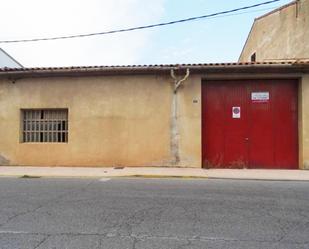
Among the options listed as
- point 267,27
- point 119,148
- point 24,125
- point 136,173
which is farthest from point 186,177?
point 267,27

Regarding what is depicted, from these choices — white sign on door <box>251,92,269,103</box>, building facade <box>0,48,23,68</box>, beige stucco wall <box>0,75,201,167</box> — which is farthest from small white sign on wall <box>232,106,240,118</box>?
building facade <box>0,48,23,68</box>

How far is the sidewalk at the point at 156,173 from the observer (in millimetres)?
12609

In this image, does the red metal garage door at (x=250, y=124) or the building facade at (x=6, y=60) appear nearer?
the red metal garage door at (x=250, y=124)

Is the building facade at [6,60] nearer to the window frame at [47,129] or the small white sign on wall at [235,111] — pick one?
the window frame at [47,129]

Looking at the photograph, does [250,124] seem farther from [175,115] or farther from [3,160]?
[3,160]

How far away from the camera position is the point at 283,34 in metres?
22.0

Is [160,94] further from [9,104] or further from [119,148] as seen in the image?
[9,104]

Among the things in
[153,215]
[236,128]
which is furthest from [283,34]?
[153,215]

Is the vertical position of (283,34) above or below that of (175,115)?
above

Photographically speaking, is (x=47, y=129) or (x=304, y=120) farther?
(x=47, y=129)

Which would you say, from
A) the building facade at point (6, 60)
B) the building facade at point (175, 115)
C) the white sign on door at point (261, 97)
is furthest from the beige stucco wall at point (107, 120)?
the building facade at point (6, 60)

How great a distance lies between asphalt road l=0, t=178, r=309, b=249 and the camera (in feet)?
17.7

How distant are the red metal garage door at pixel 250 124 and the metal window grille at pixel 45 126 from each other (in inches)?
210

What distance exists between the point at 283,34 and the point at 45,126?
13813mm
